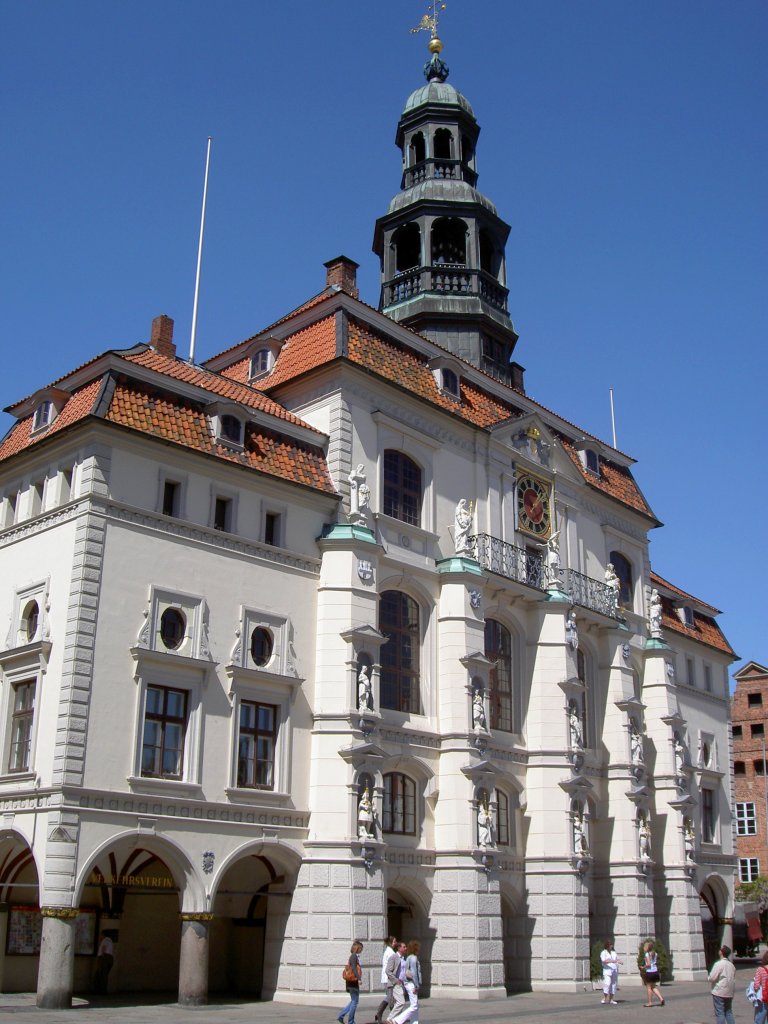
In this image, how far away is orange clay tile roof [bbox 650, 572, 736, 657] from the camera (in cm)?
5125

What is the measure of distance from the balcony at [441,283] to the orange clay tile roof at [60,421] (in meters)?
16.9

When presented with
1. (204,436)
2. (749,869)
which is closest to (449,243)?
(204,436)

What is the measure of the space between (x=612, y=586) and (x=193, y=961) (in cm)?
2215

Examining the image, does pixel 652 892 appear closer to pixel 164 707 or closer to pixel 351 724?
pixel 351 724

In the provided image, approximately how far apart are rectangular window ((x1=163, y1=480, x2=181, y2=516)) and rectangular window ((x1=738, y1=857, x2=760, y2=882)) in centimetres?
5162

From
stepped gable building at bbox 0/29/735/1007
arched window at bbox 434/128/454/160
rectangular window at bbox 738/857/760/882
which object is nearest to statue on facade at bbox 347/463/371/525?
stepped gable building at bbox 0/29/735/1007

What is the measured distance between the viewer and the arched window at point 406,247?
146 ft

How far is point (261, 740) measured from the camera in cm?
2828

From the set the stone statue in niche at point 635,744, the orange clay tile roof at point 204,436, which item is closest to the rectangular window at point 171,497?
the orange clay tile roof at point 204,436

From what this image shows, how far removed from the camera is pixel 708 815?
1983 inches

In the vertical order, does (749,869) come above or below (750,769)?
below

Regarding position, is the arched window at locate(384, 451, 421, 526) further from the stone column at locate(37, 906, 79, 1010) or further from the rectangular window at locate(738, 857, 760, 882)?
the rectangular window at locate(738, 857, 760, 882)

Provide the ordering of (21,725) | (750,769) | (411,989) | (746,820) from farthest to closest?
(750,769), (746,820), (21,725), (411,989)

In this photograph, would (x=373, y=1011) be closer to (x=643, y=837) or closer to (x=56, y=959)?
(x=56, y=959)
